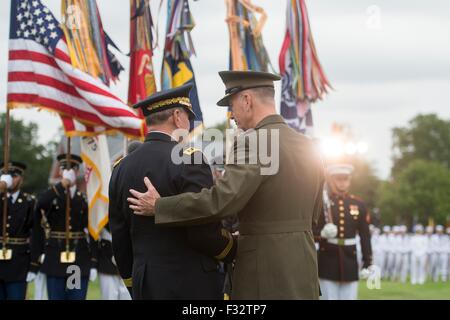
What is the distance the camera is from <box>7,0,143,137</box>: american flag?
840 centimetres

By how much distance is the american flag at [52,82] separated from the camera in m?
8.40

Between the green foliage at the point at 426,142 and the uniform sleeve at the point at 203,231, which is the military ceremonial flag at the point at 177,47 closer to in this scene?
the uniform sleeve at the point at 203,231

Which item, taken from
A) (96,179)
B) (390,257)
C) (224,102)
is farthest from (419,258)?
(224,102)

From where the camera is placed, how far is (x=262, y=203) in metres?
4.57

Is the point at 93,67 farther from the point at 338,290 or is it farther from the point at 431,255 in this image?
the point at 431,255

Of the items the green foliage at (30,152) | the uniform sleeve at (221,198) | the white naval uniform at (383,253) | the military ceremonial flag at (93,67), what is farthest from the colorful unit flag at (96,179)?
the green foliage at (30,152)

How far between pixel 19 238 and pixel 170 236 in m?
5.68

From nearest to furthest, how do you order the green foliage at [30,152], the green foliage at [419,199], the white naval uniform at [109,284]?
the white naval uniform at [109,284], the green foliage at [30,152], the green foliage at [419,199]

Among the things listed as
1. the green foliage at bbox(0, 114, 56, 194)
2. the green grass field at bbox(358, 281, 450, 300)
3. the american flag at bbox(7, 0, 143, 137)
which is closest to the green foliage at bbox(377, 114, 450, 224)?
the green foliage at bbox(0, 114, 56, 194)

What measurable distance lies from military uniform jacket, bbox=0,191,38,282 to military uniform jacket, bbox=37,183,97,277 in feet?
0.61

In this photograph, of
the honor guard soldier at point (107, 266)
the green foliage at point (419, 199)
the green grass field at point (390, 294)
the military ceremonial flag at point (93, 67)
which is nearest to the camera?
the military ceremonial flag at point (93, 67)

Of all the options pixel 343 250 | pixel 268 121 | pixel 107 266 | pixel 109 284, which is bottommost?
pixel 109 284

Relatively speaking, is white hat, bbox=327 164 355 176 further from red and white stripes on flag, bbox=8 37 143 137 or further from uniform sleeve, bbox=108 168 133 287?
uniform sleeve, bbox=108 168 133 287

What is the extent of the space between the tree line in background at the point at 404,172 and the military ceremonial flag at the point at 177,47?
38.4 meters
